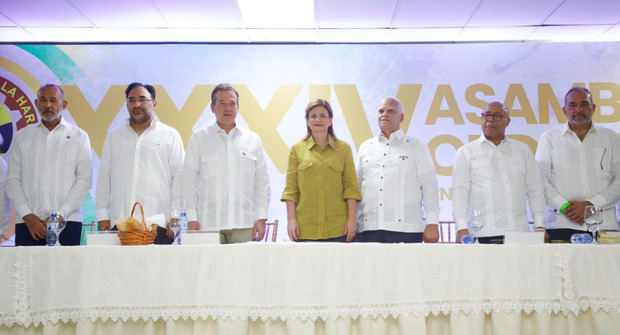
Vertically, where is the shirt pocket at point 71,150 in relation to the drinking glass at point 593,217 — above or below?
above

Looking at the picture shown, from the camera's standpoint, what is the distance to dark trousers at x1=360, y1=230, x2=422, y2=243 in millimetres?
3543

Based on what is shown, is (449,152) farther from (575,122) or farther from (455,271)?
(455,271)

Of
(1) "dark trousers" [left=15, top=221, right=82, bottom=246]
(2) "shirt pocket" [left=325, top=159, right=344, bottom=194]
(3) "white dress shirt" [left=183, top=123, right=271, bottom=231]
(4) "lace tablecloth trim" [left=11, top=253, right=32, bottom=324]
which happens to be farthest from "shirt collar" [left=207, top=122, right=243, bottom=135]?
(4) "lace tablecloth trim" [left=11, top=253, right=32, bottom=324]

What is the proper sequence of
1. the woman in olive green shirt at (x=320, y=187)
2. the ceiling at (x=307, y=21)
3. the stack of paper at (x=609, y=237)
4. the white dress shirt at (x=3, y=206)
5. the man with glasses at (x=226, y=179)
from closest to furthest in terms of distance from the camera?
the stack of paper at (x=609, y=237) → the woman in olive green shirt at (x=320, y=187) → the man with glasses at (x=226, y=179) → the white dress shirt at (x=3, y=206) → the ceiling at (x=307, y=21)

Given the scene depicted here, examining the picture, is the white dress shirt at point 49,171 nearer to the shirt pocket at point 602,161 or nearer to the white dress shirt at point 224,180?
the white dress shirt at point 224,180

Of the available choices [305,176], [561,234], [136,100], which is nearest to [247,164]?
[305,176]

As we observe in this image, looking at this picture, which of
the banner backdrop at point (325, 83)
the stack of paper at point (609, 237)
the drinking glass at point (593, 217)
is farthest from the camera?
the banner backdrop at point (325, 83)

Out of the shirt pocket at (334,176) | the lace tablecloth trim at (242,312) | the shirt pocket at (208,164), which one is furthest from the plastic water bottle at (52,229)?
the shirt pocket at (334,176)

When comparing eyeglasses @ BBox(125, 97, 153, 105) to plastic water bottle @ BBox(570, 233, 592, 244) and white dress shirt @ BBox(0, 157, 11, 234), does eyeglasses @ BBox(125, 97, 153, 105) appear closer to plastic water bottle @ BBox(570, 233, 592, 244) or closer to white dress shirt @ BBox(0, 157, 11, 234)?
white dress shirt @ BBox(0, 157, 11, 234)

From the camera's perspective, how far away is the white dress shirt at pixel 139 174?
3549 millimetres

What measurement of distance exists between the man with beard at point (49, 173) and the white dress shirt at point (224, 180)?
81 centimetres

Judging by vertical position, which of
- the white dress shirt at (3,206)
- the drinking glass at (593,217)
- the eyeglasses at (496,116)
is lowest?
the drinking glass at (593,217)

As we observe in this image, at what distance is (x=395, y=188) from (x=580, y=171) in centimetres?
145

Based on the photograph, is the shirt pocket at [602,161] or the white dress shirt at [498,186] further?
the shirt pocket at [602,161]
